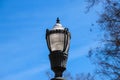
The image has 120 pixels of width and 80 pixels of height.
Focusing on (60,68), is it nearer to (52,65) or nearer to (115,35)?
(52,65)

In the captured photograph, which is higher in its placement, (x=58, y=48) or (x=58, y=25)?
(x=58, y=25)

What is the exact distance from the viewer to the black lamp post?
7.25 m

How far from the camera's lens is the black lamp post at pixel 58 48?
23.8 feet

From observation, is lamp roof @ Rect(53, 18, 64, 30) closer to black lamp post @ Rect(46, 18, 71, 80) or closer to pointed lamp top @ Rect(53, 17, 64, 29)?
pointed lamp top @ Rect(53, 17, 64, 29)

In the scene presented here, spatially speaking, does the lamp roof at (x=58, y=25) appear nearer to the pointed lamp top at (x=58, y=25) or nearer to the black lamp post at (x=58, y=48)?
the pointed lamp top at (x=58, y=25)

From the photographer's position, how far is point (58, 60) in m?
7.29

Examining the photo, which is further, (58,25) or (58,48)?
(58,25)

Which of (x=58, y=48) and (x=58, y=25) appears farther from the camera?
(x=58, y=25)

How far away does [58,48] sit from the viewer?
7.31 meters

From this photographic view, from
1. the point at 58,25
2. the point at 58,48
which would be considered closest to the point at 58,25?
the point at 58,25

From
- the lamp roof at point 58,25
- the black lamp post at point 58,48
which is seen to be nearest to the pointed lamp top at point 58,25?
the lamp roof at point 58,25

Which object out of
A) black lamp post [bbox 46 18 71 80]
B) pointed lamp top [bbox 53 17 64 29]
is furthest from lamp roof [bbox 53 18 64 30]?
black lamp post [bbox 46 18 71 80]

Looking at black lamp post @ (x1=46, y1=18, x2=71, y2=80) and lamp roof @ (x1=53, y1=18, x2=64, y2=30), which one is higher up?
lamp roof @ (x1=53, y1=18, x2=64, y2=30)

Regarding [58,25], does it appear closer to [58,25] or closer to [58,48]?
[58,25]
